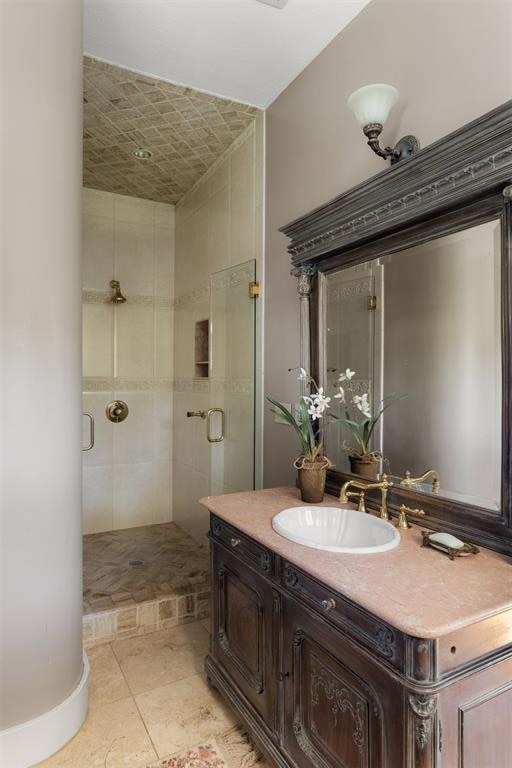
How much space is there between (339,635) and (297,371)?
4.22ft

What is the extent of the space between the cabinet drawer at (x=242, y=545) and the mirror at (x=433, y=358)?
53 centimetres

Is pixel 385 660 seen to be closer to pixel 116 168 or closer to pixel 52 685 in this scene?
pixel 52 685

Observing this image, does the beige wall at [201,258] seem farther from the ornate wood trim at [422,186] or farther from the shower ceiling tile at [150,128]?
the ornate wood trim at [422,186]

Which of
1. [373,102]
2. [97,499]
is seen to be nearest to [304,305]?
[373,102]

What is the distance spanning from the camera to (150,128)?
2.64 m

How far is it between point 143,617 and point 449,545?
1.81 m

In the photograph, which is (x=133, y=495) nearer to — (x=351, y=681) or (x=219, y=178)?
(x=219, y=178)

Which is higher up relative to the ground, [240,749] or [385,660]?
[385,660]

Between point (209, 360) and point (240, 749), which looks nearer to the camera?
point (240, 749)

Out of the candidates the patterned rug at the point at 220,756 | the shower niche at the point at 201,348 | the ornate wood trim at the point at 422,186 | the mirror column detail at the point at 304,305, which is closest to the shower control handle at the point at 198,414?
the shower niche at the point at 201,348

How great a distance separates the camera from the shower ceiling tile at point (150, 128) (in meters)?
2.31

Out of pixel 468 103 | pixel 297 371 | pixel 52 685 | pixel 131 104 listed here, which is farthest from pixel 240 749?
pixel 131 104

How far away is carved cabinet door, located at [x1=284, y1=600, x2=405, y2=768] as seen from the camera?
1.00 metres

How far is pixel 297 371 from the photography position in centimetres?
222
